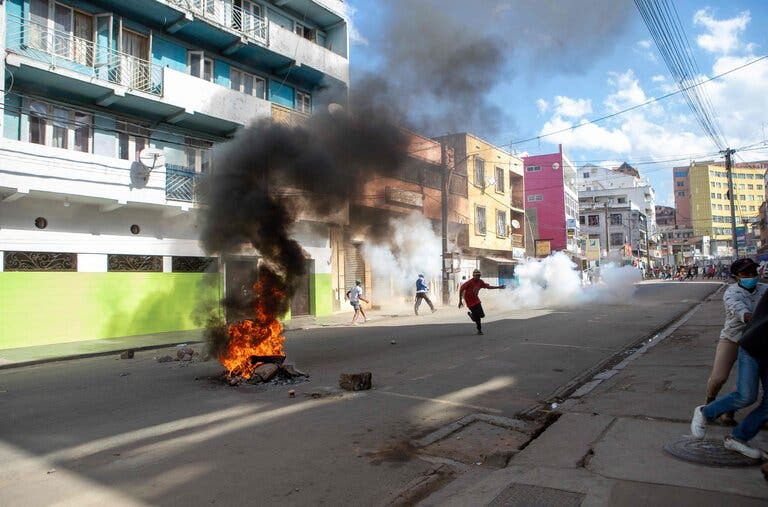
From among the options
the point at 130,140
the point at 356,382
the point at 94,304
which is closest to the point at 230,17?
the point at 130,140

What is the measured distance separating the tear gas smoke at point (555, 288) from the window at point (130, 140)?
14694 millimetres

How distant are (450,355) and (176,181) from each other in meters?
9.88

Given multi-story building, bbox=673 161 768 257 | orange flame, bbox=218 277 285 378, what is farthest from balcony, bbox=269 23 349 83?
multi-story building, bbox=673 161 768 257

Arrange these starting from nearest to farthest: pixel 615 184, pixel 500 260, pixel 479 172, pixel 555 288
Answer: pixel 555 288 < pixel 479 172 < pixel 500 260 < pixel 615 184

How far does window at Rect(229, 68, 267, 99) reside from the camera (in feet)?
58.1

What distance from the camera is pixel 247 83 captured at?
18.2 meters

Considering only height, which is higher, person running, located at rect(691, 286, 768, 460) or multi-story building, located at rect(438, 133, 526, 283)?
multi-story building, located at rect(438, 133, 526, 283)

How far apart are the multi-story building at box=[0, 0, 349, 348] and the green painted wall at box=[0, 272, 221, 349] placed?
0.03m

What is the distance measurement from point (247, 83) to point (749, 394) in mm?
17413

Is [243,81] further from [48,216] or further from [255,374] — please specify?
[255,374]

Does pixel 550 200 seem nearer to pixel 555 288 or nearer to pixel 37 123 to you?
pixel 555 288

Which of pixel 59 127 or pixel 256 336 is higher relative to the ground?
pixel 59 127

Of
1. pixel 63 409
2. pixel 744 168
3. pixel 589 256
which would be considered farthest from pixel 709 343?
pixel 744 168

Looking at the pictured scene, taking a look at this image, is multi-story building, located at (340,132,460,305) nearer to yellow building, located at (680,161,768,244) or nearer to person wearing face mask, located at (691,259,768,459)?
person wearing face mask, located at (691,259,768,459)
